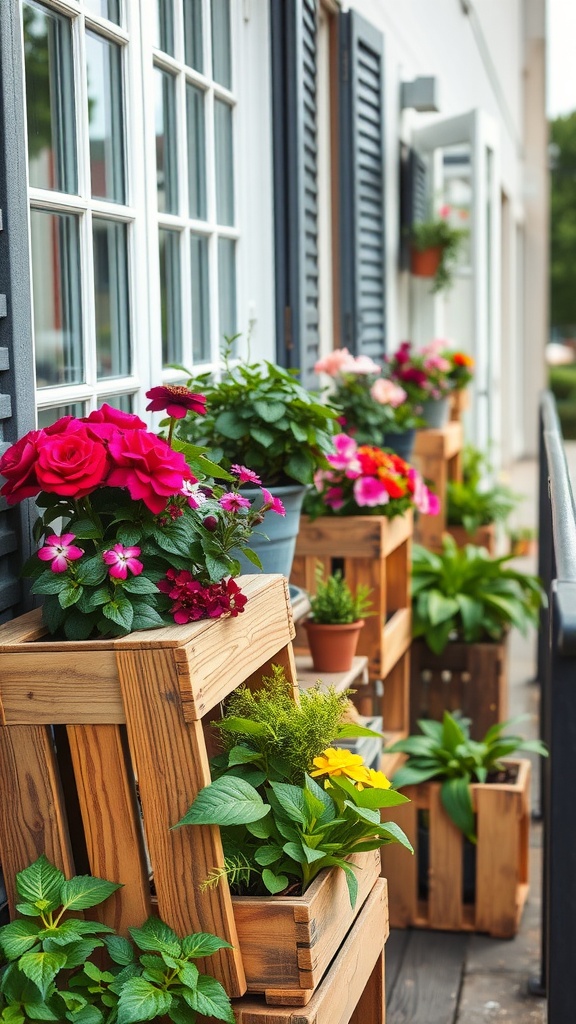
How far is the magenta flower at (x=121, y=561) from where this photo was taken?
5.03 ft

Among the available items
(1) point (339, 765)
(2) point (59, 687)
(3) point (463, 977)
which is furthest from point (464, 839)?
(2) point (59, 687)

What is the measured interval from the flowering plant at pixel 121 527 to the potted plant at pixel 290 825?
0.20 m

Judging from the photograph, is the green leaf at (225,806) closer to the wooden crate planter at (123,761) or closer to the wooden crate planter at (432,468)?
the wooden crate planter at (123,761)

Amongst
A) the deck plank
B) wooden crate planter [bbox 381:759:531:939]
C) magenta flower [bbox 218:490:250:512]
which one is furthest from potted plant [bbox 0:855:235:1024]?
wooden crate planter [bbox 381:759:531:939]

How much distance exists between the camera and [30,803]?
1534 millimetres

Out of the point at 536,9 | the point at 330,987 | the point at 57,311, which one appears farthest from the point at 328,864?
the point at 536,9

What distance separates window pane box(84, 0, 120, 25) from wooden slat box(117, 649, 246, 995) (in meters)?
1.22

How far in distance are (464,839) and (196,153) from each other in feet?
5.88

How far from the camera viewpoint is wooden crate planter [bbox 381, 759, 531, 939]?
116 inches

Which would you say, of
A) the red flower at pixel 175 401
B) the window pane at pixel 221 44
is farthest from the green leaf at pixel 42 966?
the window pane at pixel 221 44

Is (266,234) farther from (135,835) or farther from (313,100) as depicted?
(135,835)

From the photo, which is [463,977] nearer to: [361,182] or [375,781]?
[375,781]

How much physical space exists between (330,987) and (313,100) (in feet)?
7.87

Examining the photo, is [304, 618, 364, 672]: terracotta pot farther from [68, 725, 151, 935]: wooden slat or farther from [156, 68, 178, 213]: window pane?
[68, 725, 151, 935]: wooden slat
